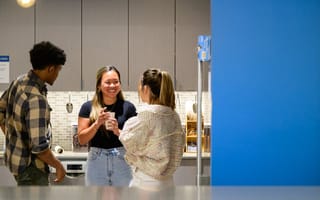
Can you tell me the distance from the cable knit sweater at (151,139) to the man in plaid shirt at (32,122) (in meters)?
0.41

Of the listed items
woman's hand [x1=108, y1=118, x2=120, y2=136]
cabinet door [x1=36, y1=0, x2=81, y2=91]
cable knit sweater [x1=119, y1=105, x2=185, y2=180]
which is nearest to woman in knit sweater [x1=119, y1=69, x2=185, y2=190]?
cable knit sweater [x1=119, y1=105, x2=185, y2=180]

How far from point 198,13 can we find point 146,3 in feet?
1.62

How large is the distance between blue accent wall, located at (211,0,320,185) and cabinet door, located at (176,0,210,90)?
96.9 inches

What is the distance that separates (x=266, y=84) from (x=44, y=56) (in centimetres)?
119

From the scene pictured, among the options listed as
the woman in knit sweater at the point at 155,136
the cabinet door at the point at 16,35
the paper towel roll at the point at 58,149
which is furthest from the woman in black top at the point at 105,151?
the cabinet door at the point at 16,35

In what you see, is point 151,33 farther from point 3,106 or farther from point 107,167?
point 3,106

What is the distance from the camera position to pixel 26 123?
2541 mm

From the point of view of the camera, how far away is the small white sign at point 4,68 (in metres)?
4.61

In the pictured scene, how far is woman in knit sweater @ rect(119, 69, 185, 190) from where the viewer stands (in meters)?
2.64

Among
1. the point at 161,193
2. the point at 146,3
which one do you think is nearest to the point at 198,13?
the point at 146,3

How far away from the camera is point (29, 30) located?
15.3ft

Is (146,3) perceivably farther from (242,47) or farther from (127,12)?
(242,47)

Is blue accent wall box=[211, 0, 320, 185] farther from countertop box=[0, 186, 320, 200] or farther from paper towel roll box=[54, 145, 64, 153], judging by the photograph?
paper towel roll box=[54, 145, 64, 153]

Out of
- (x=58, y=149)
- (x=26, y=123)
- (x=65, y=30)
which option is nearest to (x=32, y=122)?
(x=26, y=123)
